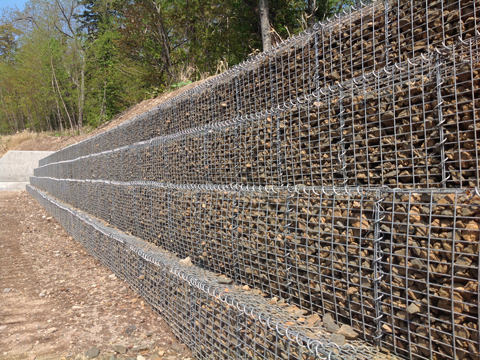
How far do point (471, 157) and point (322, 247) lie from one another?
773 millimetres

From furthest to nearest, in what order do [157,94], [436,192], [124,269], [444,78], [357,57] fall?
[157,94] → [124,269] → [357,57] → [444,78] → [436,192]

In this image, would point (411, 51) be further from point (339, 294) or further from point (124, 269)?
point (124, 269)

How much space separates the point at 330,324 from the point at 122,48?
1387 cm

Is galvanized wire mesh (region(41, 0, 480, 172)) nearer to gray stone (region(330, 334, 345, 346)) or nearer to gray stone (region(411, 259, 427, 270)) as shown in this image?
gray stone (region(411, 259, 427, 270))

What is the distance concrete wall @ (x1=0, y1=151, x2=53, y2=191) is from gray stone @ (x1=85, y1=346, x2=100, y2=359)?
18.0m

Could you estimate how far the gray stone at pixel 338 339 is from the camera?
1.45 metres

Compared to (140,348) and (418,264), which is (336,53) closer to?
(418,264)

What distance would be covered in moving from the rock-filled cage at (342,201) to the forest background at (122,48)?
7.67 ft

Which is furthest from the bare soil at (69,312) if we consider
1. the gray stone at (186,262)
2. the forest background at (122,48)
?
the forest background at (122,48)

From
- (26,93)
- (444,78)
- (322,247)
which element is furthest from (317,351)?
(26,93)

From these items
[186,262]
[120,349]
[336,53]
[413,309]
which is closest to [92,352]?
[120,349]

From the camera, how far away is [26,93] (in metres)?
23.0

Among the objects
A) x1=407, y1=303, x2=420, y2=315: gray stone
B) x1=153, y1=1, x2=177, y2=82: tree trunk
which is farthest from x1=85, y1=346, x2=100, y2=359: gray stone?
x1=153, y1=1, x2=177, y2=82: tree trunk

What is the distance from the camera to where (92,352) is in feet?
8.38
